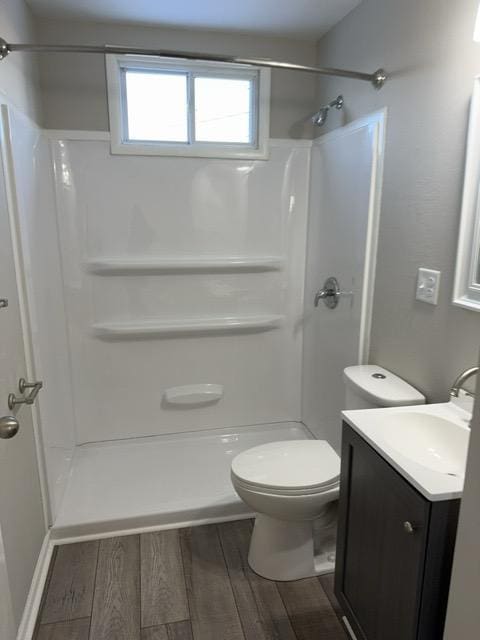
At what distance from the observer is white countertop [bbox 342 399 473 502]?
41.5 inches

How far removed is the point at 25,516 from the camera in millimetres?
1674

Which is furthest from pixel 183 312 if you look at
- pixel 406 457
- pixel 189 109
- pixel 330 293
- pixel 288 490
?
pixel 406 457

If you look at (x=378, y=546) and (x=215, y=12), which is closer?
(x=378, y=546)


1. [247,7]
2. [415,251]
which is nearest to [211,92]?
[247,7]

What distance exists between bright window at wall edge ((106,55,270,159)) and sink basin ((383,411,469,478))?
5.81ft

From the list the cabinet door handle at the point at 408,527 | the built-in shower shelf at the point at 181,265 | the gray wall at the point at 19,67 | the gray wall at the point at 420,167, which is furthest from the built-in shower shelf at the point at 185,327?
the cabinet door handle at the point at 408,527

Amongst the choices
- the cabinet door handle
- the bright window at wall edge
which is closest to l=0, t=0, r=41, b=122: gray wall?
the bright window at wall edge

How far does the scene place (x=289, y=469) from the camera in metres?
1.81

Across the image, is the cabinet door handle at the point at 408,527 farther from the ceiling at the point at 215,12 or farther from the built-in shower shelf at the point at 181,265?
the ceiling at the point at 215,12

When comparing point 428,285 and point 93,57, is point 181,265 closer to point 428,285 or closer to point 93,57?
point 93,57

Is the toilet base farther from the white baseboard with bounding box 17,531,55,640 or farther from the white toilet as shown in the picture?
the white baseboard with bounding box 17,531,55,640

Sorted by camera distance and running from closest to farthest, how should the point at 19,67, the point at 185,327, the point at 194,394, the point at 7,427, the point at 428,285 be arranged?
1. the point at 7,427
2. the point at 428,285
3. the point at 19,67
4. the point at 185,327
5. the point at 194,394

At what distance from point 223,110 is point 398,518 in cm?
229

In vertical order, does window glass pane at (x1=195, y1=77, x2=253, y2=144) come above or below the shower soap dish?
above
